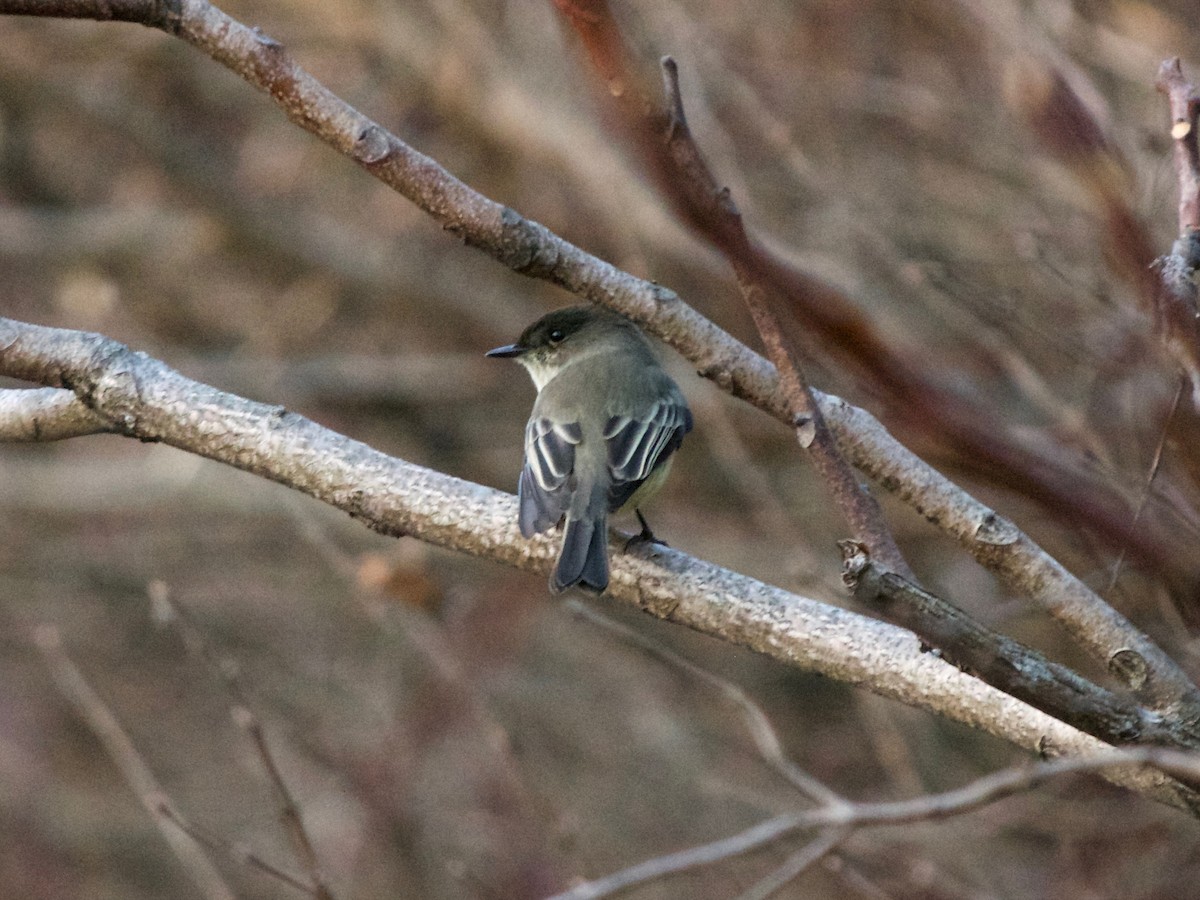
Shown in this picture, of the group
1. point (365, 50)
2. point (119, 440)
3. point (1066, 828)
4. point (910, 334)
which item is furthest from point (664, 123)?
point (119, 440)

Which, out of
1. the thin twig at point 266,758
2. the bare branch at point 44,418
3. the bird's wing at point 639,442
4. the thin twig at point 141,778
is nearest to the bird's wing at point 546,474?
the bird's wing at point 639,442

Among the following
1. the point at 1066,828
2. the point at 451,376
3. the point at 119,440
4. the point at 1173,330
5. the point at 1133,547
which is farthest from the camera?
the point at 119,440

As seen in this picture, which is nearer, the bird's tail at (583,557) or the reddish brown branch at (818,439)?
the reddish brown branch at (818,439)

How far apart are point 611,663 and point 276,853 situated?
2.59m

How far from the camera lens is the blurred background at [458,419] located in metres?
7.01

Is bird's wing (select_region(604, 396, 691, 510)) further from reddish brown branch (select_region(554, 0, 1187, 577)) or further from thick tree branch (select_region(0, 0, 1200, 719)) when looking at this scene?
reddish brown branch (select_region(554, 0, 1187, 577))

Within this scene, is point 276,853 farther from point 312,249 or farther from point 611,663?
point 312,249

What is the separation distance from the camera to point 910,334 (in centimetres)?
722

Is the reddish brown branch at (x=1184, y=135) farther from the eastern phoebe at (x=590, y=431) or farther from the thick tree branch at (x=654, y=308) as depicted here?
the eastern phoebe at (x=590, y=431)

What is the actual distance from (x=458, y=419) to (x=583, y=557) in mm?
6407

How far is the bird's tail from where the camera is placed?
3.51m

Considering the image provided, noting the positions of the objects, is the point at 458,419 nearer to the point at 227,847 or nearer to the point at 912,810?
the point at 227,847

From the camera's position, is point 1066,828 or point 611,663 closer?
point 1066,828

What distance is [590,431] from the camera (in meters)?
4.56
